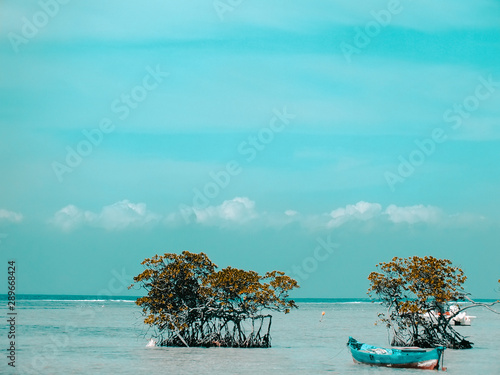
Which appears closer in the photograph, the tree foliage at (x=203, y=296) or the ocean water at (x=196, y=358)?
the ocean water at (x=196, y=358)

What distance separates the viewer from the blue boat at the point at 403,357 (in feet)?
91.6

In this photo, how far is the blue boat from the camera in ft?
91.6

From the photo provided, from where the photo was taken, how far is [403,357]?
28469 mm

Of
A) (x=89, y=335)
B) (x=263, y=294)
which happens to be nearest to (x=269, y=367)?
(x=263, y=294)

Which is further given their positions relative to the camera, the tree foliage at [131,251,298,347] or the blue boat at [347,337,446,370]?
the tree foliage at [131,251,298,347]

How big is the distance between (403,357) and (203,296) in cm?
1052

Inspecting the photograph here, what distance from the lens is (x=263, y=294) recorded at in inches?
1312

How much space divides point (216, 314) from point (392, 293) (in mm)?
8868

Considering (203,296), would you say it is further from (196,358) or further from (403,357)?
(403,357)

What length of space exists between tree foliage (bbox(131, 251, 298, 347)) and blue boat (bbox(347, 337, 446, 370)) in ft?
16.8

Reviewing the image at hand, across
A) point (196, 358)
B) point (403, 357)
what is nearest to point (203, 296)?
point (196, 358)

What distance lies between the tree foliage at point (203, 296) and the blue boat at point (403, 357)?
512 cm

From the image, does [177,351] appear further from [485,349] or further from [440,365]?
[485,349]

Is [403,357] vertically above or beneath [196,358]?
beneath
